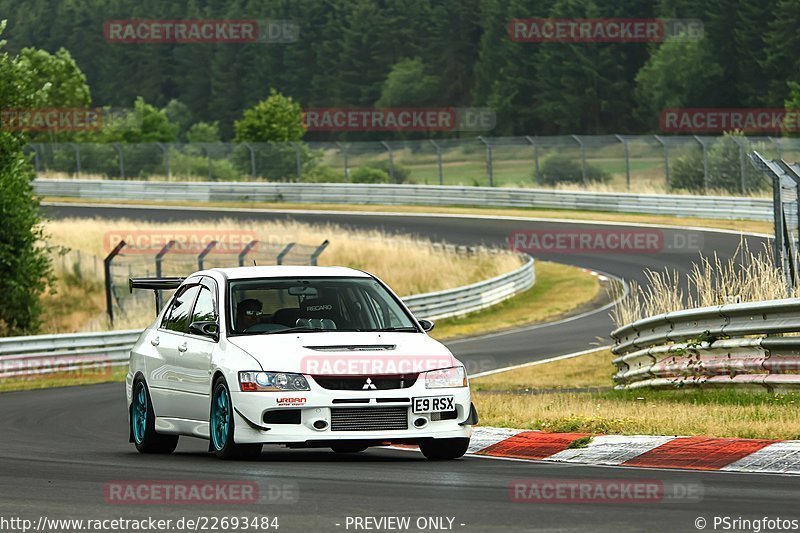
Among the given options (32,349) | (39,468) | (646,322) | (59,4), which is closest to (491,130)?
(59,4)

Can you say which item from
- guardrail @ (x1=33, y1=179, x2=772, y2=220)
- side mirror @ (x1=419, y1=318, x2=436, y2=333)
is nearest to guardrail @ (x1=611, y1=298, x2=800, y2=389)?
side mirror @ (x1=419, y1=318, x2=436, y2=333)

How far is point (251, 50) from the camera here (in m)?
134

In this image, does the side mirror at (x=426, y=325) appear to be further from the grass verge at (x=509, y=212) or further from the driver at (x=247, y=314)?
the grass verge at (x=509, y=212)

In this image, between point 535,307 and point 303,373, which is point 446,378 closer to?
point 303,373

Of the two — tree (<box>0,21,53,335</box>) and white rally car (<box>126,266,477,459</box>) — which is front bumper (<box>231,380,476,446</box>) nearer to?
white rally car (<box>126,266,477,459</box>)

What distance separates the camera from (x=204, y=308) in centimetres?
1213

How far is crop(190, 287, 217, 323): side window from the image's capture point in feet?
39.0

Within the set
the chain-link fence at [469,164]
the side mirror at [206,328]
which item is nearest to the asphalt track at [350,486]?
the side mirror at [206,328]

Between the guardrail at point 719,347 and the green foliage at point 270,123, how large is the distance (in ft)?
192

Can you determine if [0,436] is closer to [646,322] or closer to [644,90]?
[646,322]

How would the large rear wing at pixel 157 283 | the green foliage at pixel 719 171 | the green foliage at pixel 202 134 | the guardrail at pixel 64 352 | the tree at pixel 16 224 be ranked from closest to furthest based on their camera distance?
the large rear wing at pixel 157 283 → the guardrail at pixel 64 352 → the tree at pixel 16 224 → the green foliage at pixel 719 171 → the green foliage at pixel 202 134

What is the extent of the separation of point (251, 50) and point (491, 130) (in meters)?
33.3

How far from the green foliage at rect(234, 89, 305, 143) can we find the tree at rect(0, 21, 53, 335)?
145 ft

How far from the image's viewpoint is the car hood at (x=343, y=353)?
10.7 metres
